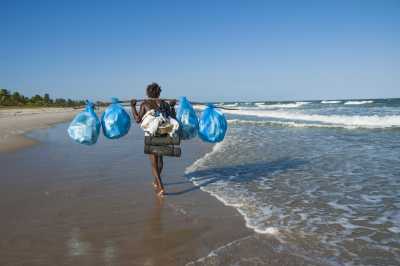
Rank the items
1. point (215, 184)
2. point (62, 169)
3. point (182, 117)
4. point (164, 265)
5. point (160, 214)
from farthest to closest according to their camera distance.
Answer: point (62, 169) → point (215, 184) → point (182, 117) → point (160, 214) → point (164, 265)

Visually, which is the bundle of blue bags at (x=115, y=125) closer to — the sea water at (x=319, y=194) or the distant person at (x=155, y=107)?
the distant person at (x=155, y=107)

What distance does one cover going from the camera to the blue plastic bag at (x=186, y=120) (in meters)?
6.28

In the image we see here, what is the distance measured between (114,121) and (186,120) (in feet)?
3.85

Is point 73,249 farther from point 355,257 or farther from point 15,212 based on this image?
point 355,257

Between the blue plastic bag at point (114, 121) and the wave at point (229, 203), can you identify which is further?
the blue plastic bag at point (114, 121)

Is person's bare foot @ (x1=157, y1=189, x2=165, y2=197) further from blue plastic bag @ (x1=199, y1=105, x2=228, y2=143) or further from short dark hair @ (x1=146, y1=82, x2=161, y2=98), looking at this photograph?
short dark hair @ (x1=146, y1=82, x2=161, y2=98)

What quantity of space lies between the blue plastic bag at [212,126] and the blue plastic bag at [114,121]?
1313mm

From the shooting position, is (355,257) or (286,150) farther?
(286,150)

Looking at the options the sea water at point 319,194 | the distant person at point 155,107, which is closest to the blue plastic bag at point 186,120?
the distant person at point 155,107

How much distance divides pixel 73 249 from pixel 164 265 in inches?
39.4

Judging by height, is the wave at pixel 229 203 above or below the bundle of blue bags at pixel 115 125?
below

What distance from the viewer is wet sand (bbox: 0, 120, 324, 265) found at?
139 inches

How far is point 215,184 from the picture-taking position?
6781 mm

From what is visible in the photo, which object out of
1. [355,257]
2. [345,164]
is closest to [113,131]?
[355,257]
